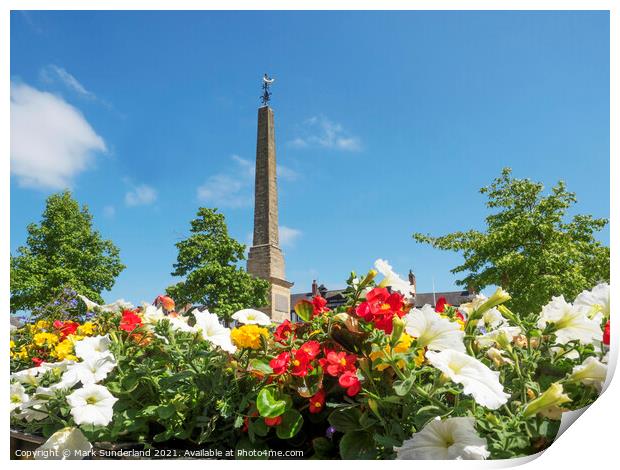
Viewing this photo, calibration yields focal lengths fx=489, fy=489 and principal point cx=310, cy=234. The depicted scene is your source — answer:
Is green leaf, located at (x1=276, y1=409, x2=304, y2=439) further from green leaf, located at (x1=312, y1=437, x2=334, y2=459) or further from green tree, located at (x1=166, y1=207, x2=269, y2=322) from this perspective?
green tree, located at (x1=166, y1=207, x2=269, y2=322)

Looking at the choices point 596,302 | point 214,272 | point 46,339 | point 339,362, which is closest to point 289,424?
point 339,362

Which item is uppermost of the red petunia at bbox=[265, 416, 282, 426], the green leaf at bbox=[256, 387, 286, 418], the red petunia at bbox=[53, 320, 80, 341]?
the red petunia at bbox=[53, 320, 80, 341]

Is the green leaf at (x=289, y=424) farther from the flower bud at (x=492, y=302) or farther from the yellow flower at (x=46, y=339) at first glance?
the yellow flower at (x=46, y=339)

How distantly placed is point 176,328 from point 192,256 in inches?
413

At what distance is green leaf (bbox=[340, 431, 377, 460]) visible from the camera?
2.45ft

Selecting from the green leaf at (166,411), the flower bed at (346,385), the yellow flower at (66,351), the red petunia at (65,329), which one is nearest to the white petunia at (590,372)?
the flower bed at (346,385)

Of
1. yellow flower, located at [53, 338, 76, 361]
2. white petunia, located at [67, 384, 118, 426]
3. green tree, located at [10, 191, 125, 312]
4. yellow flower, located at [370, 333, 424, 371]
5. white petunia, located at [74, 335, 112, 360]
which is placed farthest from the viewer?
green tree, located at [10, 191, 125, 312]

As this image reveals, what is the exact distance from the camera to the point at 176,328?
3.27ft

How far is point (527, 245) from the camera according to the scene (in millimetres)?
5816

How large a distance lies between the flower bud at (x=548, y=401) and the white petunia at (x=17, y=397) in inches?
36.7

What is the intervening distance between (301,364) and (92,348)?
458 millimetres

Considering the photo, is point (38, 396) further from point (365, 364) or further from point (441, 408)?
point (441, 408)

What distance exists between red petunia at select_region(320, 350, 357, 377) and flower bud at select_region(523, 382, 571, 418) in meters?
0.25

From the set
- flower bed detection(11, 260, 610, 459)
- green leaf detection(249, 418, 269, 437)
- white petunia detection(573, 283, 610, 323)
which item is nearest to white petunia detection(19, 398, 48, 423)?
flower bed detection(11, 260, 610, 459)
